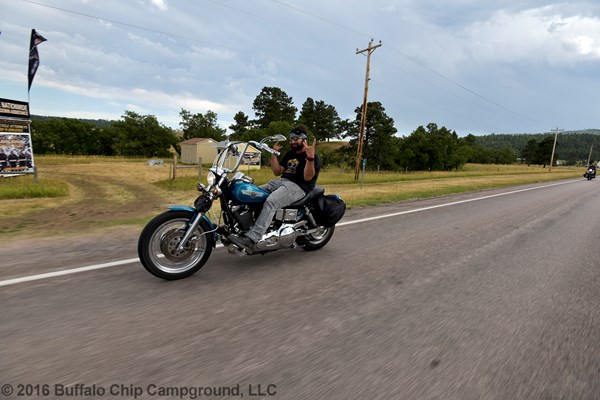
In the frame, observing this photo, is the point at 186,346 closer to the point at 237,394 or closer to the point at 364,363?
the point at 237,394

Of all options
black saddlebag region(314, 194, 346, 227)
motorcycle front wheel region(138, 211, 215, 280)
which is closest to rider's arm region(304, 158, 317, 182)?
black saddlebag region(314, 194, 346, 227)

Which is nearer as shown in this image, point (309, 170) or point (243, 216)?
point (243, 216)

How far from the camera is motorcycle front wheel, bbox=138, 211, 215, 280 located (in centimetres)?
351

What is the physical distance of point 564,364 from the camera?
95.2 inches

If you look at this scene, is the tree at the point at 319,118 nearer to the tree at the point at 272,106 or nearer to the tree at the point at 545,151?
the tree at the point at 272,106

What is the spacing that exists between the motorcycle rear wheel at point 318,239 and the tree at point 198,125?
254 ft

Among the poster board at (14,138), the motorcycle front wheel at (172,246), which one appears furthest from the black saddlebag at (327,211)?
the poster board at (14,138)

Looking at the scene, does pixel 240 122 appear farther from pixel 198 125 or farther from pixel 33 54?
pixel 33 54

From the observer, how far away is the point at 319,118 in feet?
270

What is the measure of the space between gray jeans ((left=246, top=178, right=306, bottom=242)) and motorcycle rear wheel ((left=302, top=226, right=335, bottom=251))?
79cm

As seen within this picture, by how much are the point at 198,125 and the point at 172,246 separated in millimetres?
81849

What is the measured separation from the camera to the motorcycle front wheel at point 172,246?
11.5 ft

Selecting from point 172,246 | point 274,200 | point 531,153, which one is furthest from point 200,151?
point 531,153

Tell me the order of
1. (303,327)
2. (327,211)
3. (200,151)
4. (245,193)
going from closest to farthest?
(303,327)
(245,193)
(327,211)
(200,151)
